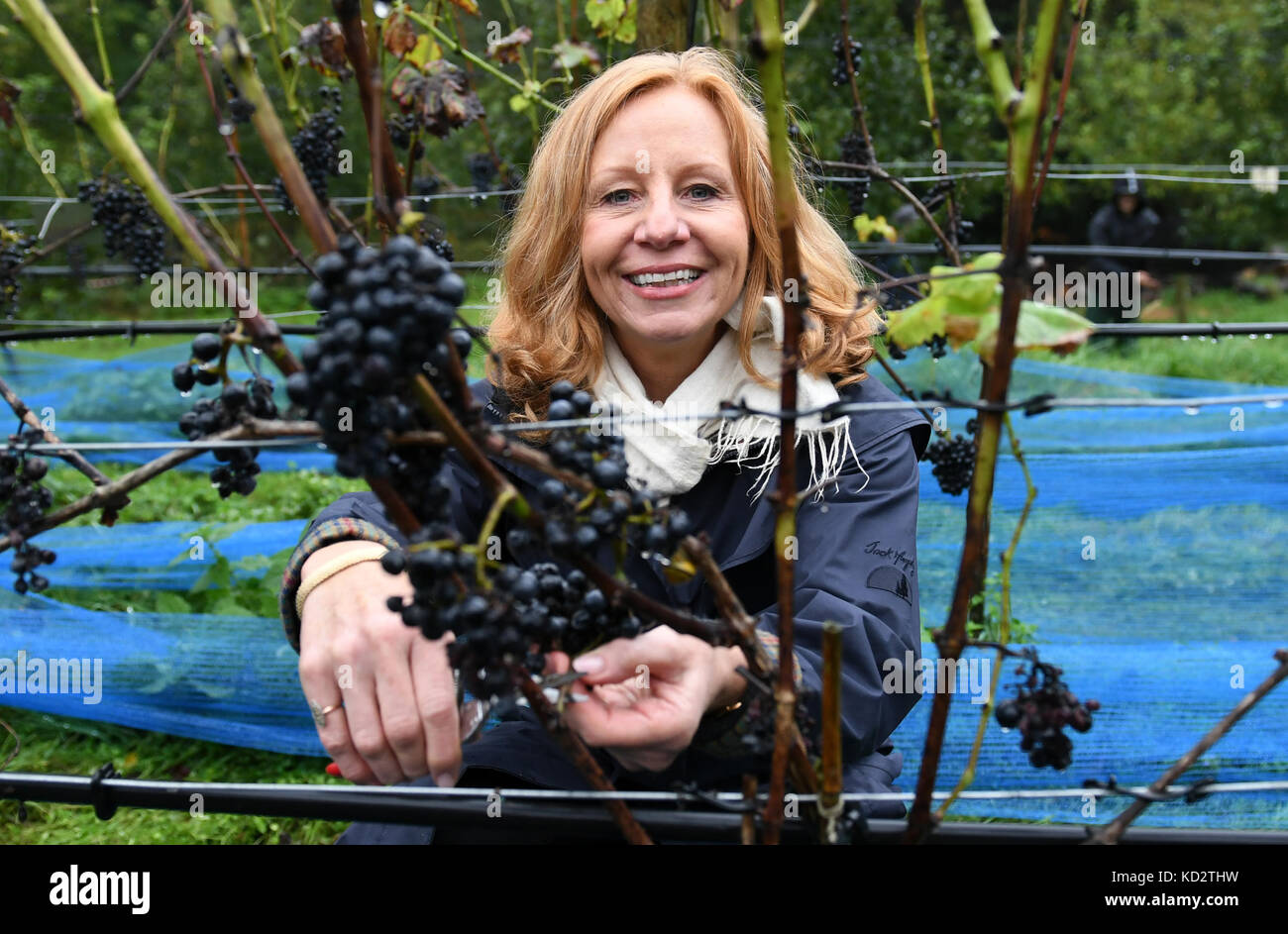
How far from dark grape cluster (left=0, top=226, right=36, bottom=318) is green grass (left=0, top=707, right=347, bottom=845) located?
3.55ft

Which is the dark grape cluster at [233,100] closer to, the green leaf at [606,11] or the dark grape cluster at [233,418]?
the green leaf at [606,11]

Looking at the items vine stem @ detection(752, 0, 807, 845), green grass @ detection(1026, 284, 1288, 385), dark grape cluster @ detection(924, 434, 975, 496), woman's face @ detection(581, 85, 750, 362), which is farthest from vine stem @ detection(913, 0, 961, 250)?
green grass @ detection(1026, 284, 1288, 385)

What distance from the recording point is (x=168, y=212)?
0.78 metres

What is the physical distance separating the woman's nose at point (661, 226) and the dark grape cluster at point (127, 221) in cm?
210

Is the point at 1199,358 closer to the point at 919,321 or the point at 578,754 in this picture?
the point at 919,321

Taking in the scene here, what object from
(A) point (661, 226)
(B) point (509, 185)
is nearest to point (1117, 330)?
(A) point (661, 226)

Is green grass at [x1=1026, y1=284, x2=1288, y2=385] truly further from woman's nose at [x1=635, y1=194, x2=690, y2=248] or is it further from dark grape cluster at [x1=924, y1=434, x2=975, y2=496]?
woman's nose at [x1=635, y1=194, x2=690, y2=248]

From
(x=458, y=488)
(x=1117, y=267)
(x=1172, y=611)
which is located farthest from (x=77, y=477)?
(x=1117, y=267)

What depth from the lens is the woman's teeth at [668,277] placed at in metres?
1.57

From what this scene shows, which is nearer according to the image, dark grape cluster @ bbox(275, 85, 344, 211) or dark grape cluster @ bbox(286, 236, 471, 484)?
dark grape cluster @ bbox(286, 236, 471, 484)

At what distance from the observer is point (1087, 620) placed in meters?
2.82

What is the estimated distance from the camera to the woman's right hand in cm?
104
